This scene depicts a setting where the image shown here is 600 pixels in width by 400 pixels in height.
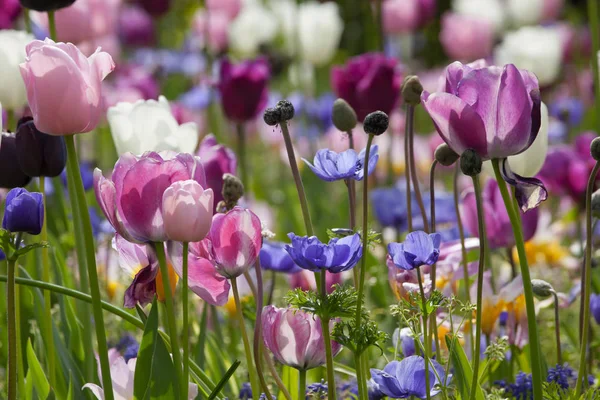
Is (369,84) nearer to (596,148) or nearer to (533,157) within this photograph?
(533,157)

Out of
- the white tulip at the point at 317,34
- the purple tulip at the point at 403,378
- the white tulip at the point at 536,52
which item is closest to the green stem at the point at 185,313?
the purple tulip at the point at 403,378

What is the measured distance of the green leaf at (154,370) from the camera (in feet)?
3.86

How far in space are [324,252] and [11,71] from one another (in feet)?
3.13

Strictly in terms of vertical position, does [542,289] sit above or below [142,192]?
below

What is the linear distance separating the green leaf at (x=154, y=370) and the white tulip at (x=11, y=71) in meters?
0.78

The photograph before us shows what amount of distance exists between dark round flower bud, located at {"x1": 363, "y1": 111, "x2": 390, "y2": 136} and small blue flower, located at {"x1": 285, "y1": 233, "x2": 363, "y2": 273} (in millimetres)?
124

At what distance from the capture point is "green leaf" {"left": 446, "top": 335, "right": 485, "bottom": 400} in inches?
48.1

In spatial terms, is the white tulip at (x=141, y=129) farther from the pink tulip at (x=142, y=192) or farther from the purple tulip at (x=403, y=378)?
the purple tulip at (x=403, y=378)

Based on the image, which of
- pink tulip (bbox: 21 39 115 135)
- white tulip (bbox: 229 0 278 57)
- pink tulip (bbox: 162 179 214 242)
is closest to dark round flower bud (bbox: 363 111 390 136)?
pink tulip (bbox: 162 179 214 242)

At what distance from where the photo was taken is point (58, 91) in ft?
3.52

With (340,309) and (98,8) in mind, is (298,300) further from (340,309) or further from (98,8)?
(98,8)

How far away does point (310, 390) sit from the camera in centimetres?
132

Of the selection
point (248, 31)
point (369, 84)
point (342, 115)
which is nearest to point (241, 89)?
point (369, 84)

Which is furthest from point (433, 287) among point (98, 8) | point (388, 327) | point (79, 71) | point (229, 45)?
point (229, 45)
